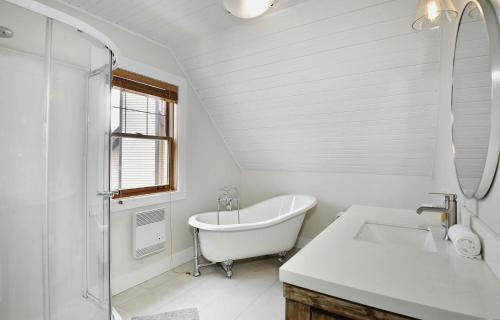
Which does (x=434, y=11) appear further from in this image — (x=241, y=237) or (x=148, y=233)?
(x=148, y=233)

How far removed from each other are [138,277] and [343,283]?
7.62ft

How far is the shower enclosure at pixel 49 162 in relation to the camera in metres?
1.09

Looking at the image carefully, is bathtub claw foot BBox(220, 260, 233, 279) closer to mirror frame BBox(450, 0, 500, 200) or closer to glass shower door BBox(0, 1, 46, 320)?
glass shower door BBox(0, 1, 46, 320)

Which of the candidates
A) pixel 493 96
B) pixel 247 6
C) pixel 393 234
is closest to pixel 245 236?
pixel 393 234

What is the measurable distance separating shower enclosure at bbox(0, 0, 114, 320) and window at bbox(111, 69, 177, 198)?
2.63 feet

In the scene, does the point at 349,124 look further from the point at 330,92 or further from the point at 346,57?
the point at 346,57

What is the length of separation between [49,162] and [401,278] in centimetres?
153

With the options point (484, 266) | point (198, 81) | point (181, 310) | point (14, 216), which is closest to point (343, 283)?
point (484, 266)

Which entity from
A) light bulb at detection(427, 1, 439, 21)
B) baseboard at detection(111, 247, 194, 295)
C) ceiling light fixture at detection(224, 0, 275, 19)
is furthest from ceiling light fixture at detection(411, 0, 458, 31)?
baseboard at detection(111, 247, 194, 295)

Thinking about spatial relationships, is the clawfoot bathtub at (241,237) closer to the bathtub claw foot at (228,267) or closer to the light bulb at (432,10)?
the bathtub claw foot at (228,267)

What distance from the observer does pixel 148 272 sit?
8.41 feet

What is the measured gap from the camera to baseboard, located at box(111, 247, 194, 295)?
2309 mm

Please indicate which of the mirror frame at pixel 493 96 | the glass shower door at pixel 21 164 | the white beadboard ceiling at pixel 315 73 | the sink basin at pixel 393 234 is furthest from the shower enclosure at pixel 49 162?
the mirror frame at pixel 493 96

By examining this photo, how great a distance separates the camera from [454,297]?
27.3 inches
